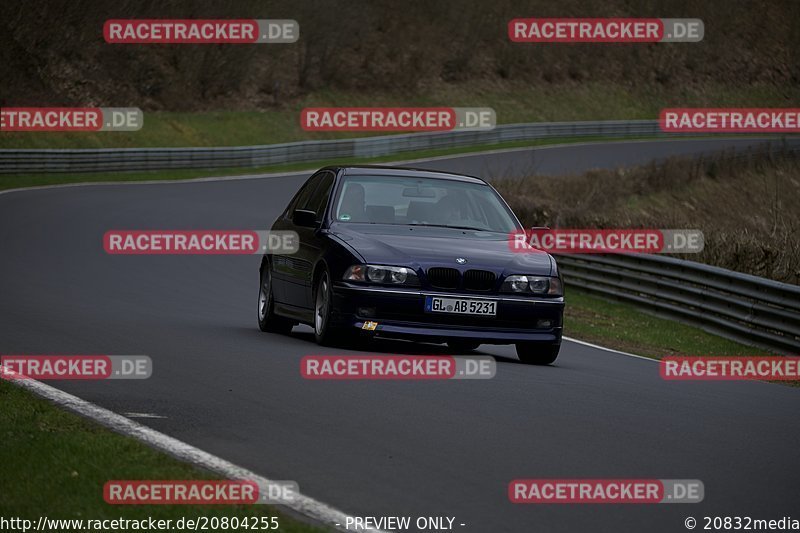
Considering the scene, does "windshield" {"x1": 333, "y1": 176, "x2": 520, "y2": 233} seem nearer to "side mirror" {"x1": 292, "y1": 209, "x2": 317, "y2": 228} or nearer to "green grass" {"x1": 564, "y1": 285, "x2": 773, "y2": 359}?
"side mirror" {"x1": 292, "y1": 209, "x2": 317, "y2": 228}

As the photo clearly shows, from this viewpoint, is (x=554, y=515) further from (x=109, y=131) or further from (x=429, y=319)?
(x=109, y=131)

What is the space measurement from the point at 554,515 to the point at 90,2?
6072cm

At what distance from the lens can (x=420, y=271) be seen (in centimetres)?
1117

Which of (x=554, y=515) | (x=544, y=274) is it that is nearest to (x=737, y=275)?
(x=544, y=274)

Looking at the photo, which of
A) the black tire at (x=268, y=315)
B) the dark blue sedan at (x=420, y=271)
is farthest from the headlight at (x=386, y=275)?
the black tire at (x=268, y=315)

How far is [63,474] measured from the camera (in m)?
6.12

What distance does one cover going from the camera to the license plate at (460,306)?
437 inches

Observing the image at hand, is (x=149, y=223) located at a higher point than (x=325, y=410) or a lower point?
lower

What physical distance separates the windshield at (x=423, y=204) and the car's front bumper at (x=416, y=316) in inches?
47.4

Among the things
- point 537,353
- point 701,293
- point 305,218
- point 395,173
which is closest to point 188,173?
point 701,293

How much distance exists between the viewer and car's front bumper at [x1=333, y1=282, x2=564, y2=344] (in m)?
11.1

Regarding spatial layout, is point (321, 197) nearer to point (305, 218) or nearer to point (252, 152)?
point (305, 218)

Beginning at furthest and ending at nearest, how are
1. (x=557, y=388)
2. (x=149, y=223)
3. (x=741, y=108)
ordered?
1. (x=741, y=108)
2. (x=149, y=223)
3. (x=557, y=388)

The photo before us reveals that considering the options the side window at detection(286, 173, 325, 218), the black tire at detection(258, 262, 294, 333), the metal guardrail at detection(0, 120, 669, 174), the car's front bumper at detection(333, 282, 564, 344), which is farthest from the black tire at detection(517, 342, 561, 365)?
the metal guardrail at detection(0, 120, 669, 174)
